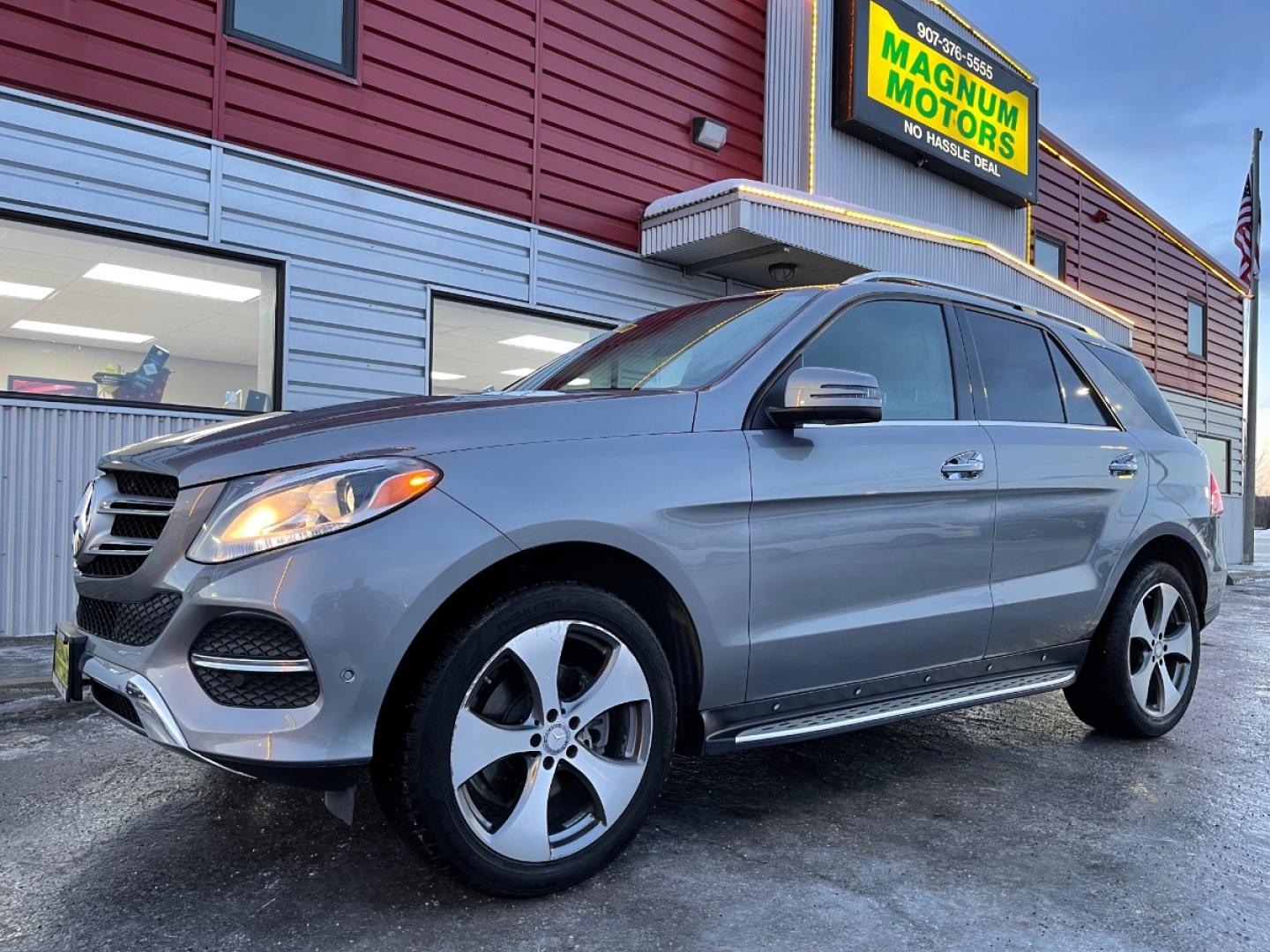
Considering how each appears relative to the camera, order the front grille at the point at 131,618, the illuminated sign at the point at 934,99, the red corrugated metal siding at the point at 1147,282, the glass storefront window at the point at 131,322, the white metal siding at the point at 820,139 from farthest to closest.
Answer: the red corrugated metal siding at the point at 1147,282, the illuminated sign at the point at 934,99, the white metal siding at the point at 820,139, the glass storefront window at the point at 131,322, the front grille at the point at 131,618

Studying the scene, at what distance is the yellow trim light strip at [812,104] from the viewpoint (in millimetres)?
10844

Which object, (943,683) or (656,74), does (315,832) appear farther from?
(656,74)

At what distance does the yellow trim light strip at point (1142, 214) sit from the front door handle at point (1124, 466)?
12.9 metres

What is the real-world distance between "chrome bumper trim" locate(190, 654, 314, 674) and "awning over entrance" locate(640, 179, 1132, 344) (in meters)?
7.11

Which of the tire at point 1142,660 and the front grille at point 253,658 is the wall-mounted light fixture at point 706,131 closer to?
the tire at point 1142,660

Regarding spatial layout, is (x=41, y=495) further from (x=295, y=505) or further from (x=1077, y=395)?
(x=1077, y=395)

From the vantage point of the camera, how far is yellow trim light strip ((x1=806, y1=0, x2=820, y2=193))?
1084 cm

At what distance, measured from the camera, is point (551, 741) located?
241 centimetres

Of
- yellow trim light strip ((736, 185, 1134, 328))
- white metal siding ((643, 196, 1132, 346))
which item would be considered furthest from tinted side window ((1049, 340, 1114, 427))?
yellow trim light strip ((736, 185, 1134, 328))

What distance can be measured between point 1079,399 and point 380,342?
5.42 metres

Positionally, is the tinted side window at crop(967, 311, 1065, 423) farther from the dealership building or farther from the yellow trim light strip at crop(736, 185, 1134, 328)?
the yellow trim light strip at crop(736, 185, 1134, 328)

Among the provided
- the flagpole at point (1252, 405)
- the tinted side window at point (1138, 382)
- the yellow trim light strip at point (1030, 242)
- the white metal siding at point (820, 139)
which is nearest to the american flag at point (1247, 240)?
the flagpole at point (1252, 405)

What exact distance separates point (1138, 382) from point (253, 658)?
3976mm

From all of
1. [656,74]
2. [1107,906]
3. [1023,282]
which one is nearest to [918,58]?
[1023,282]
